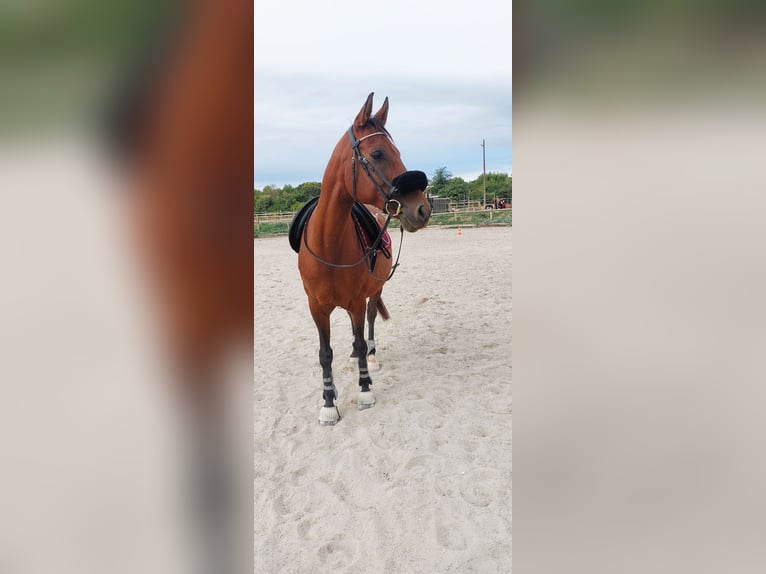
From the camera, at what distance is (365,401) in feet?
9.98

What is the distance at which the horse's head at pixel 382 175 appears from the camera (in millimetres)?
2244

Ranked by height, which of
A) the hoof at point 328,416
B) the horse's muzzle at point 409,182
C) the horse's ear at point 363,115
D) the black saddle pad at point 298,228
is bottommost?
the hoof at point 328,416

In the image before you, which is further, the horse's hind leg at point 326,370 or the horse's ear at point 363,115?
the horse's hind leg at point 326,370

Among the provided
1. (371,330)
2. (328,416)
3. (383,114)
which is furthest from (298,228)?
(371,330)

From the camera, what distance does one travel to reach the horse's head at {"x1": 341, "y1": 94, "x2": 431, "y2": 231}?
88.4 inches

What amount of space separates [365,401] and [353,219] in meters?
1.22

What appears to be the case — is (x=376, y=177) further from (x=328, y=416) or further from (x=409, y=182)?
(x=328, y=416)
